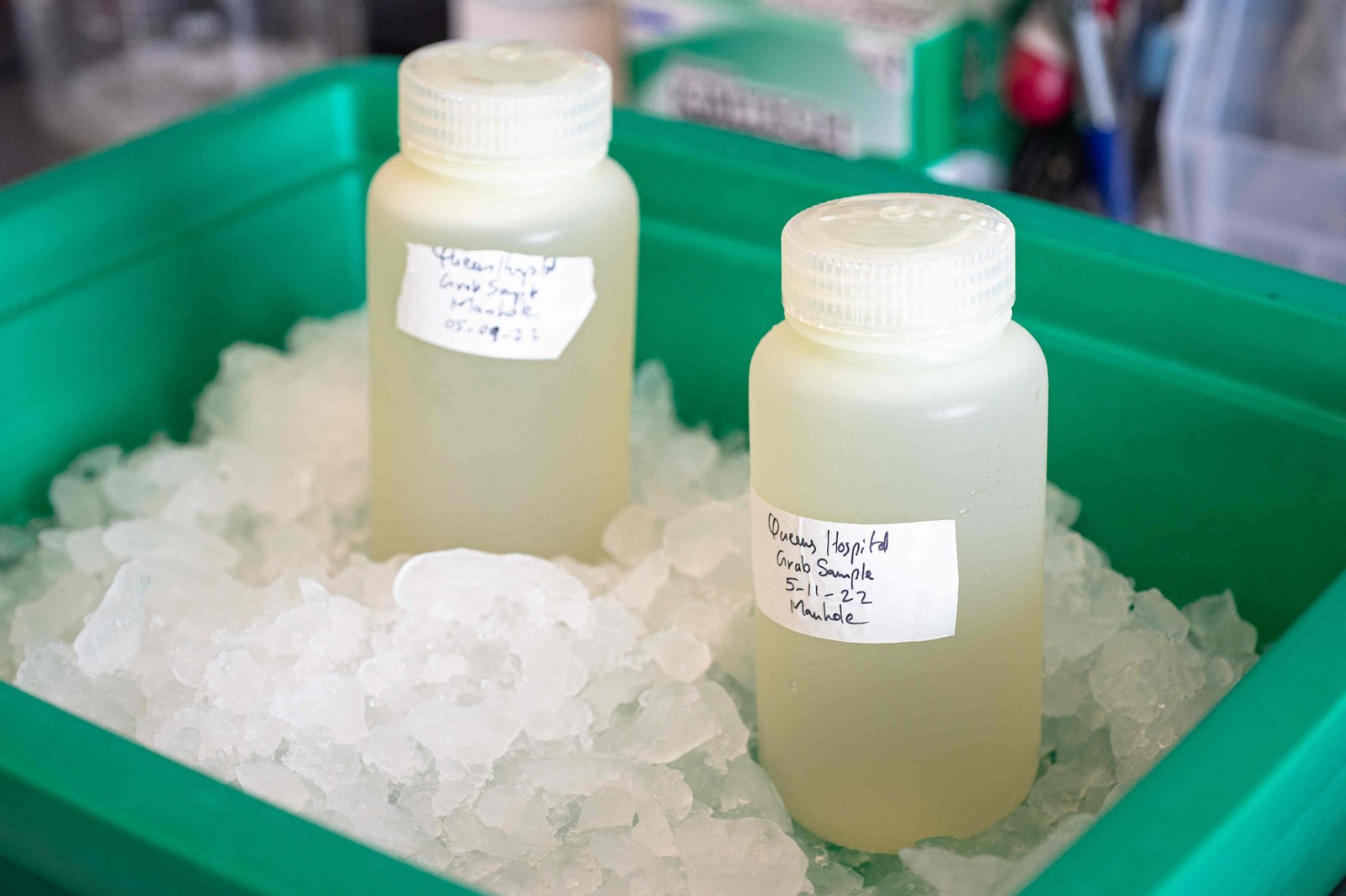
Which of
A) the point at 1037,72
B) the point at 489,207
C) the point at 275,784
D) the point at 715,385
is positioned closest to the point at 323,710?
the point at 275,784

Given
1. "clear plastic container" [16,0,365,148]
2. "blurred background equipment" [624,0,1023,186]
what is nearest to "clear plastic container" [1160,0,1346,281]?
"blurred background equipment" [624,0,1023,186]

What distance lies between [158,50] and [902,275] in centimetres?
141

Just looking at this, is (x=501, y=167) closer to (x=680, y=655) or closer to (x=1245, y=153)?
(x=680, y=655)

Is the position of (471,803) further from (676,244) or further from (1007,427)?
(676,244)

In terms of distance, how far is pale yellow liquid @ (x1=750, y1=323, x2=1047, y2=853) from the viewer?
0.61m

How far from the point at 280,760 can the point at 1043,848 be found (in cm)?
35

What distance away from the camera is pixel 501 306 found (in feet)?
2.53

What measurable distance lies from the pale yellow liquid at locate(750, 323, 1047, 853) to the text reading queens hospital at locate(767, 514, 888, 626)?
1 cm

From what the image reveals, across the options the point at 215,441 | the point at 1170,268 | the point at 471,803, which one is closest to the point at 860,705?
the point at 471,803

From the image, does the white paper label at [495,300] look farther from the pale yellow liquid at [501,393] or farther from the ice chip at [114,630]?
the ice chip at [114,630]

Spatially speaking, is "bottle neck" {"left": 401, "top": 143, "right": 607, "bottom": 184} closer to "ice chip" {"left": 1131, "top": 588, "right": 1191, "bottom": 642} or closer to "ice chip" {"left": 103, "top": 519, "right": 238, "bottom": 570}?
"ice chip" {"left": 103, "top": 519, "right": 238, "bottom": 570}

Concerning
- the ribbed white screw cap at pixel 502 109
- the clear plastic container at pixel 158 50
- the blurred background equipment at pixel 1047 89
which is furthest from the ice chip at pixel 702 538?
the clear plastic container at pixel 158 50

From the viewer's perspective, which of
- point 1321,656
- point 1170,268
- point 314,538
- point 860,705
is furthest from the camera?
point 314,538

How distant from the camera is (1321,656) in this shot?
→ 0.56 metres
